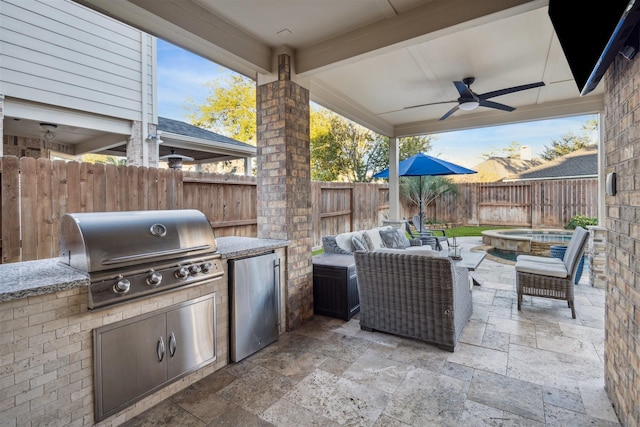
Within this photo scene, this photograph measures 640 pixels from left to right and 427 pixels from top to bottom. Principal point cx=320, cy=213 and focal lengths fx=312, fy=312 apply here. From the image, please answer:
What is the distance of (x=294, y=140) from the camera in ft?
11.3

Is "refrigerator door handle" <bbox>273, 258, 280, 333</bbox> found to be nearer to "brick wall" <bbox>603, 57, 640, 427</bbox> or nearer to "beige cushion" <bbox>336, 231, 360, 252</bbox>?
"beige cushion" <bbox>336, 231, 360, 252</bbox>

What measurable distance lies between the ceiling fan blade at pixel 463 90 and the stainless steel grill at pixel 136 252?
3.43m

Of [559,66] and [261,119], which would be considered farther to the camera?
[559,66]

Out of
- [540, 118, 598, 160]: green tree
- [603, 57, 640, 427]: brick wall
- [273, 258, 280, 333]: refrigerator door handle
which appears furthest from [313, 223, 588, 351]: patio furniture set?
[540, 118, 598, 160]: green tree

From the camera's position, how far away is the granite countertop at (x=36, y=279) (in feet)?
5.19

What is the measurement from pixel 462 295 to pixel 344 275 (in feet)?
4.16

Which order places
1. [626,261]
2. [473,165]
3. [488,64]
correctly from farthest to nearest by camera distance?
[473,165] → [488,64] → [626,261]

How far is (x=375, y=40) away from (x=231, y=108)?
1208 centimetres

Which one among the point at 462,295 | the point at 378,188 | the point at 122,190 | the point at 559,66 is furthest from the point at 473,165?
the point at 122,190

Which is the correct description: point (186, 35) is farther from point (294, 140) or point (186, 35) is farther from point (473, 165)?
point (473, 165)

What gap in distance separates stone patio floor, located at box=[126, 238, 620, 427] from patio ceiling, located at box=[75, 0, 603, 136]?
111 inches

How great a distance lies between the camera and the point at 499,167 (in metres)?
20.0

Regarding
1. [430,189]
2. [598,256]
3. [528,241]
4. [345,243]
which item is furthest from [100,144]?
[430,189]

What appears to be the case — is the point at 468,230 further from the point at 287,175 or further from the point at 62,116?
the point at 62,116
